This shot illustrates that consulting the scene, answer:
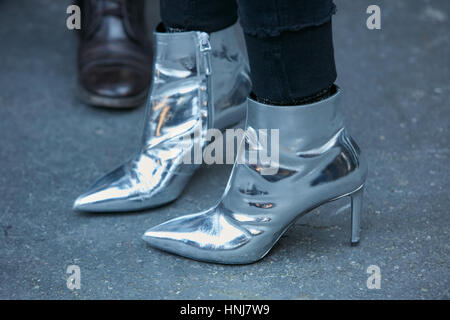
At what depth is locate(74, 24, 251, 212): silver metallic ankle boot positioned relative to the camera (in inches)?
44.5

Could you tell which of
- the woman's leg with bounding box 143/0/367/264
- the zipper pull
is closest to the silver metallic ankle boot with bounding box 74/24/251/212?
the zipper pull

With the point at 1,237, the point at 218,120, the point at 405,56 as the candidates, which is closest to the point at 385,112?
the point at 405,56

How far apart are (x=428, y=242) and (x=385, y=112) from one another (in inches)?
20.9

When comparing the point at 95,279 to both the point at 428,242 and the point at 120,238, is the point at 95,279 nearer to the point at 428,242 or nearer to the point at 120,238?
the point at 120,238

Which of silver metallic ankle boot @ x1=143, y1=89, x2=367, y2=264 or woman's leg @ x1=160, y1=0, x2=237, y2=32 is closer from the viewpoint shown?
silver metallic ankle boot @ x1=143, y1=89, x2=367, y2=264

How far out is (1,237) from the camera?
111cm

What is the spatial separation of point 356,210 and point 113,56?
83 centimetres

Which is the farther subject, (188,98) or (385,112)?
(385,112)

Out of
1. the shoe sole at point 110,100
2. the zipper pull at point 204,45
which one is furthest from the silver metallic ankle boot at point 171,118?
the shoe sole at point 110,100

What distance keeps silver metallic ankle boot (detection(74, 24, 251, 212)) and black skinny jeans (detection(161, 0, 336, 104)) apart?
0.75 ft

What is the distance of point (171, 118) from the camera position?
3.80 ft

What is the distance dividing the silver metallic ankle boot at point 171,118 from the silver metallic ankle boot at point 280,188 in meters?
0.16

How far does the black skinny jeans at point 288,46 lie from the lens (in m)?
0.83

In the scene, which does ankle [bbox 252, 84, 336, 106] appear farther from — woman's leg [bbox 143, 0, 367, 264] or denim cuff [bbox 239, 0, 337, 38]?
denim cuff [bbox 239, 0, 337, 38]
